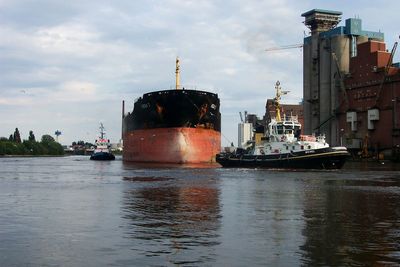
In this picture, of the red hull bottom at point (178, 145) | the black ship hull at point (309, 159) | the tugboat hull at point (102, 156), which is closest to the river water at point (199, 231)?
the black ship hull at point (309, 159)

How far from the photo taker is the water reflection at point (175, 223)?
1183cm

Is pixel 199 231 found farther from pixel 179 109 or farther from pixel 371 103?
pixel 371 103

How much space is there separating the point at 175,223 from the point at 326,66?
102967 mm

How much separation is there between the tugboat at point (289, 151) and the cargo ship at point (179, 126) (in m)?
15.7

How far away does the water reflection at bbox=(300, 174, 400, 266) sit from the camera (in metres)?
11.1

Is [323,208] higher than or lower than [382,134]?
lower

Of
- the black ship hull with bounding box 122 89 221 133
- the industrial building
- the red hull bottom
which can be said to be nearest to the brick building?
the industrial building

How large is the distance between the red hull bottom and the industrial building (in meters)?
35.9

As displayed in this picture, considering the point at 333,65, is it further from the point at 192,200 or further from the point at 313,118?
the point at 192,200

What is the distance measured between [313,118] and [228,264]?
109950 mm

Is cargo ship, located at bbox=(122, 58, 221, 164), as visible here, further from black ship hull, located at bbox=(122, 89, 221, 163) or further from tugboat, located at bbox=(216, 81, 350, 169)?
tugboat, located at bbox=(216, 81, 350, 169)

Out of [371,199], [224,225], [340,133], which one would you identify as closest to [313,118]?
[340,133]

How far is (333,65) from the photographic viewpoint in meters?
111

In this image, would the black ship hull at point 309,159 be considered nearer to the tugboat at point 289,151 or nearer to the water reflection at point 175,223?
the tugboat at point 289,151
